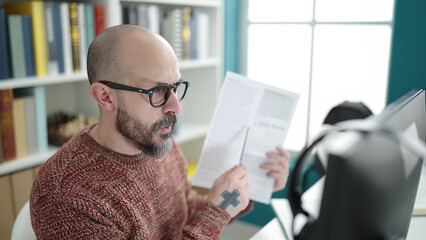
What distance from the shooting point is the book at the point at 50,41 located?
1537 millimetres

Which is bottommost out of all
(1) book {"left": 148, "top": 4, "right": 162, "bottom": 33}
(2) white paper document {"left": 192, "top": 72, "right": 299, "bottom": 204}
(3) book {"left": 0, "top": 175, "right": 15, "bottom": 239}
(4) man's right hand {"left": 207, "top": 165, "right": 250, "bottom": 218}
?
(3) book {"left": 0, "top": 175, "right": 15, "bottom": 239}

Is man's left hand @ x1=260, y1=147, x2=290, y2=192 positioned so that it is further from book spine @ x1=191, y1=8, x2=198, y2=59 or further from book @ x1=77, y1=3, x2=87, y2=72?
book spine @ x1=191, y1=8, x2=198, y2=59

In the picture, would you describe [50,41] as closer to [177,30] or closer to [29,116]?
[29,116]

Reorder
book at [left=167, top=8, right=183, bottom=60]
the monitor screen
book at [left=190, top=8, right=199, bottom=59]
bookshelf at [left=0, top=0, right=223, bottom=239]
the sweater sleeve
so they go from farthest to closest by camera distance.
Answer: book at [left=190, top=8, right=199, bottom=59] < book at [left=167, top=8, right=183, bottom=60] < bookshelf at [left=0, top=0, right=223, bottom=239] < the sweater sleeve < the monitor screen

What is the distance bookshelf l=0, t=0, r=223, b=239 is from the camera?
4.94 ft

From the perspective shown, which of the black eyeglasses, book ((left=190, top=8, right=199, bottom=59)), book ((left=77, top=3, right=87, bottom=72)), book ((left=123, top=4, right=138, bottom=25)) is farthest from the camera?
book ((left=190, top=8, right=199, bottom=59))

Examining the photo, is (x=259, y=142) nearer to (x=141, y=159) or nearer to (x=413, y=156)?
(x=141, y=159)

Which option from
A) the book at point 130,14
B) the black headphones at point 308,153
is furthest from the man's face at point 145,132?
the book at point 130,14

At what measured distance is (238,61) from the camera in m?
2.48

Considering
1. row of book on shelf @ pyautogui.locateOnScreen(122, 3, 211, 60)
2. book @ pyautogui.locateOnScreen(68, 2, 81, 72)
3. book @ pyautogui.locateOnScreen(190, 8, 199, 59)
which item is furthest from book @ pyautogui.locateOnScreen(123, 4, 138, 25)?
book @ pyautogui.locateOnScreen(190, 8, 199, 59)

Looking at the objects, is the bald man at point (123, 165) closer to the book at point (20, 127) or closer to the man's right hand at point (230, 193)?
the man's right hand at point (230, 193)

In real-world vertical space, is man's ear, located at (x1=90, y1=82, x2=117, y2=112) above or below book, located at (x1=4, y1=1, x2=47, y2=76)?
below

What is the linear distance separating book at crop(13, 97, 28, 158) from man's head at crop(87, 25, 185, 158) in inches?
23.0

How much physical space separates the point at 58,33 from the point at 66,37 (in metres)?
0.03
